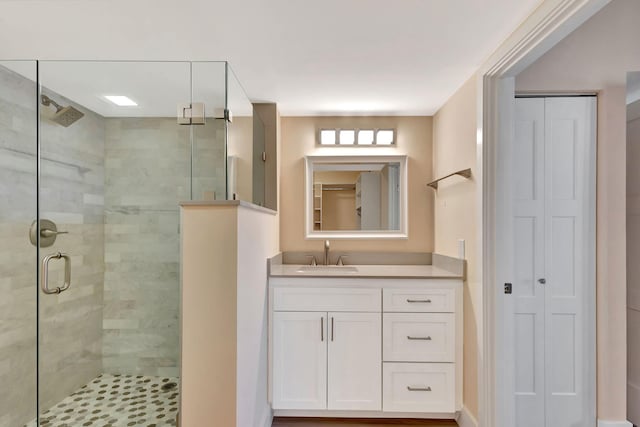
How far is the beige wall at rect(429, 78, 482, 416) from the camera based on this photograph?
210 cm

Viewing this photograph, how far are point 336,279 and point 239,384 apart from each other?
916 mm

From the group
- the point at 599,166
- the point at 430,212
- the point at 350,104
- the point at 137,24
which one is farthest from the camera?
the point at 430,212

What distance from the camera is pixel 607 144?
2113 millimetres

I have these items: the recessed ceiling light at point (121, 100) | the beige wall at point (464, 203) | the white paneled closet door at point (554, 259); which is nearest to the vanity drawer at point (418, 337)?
the beige wall at point (464, 203)

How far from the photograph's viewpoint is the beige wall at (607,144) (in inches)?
82.4

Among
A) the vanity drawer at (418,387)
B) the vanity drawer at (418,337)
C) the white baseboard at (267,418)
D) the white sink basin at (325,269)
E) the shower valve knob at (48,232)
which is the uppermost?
the shower valve knob at (48,232)

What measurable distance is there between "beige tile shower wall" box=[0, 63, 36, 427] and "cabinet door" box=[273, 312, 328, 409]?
4.31 ft

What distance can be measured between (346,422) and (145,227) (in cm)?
181

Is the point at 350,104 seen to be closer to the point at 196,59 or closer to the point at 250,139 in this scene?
the point at 250,139

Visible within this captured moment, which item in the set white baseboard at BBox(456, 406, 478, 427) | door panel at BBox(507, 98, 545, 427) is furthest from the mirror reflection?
white baseboard at BBox(456, 406, 478, 427)

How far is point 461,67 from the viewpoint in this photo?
2.06 metres

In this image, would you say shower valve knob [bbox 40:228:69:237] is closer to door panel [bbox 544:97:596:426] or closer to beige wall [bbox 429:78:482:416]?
beige wall [bbox 429:78:482:416]

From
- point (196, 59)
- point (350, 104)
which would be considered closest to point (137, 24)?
point (196, 59)

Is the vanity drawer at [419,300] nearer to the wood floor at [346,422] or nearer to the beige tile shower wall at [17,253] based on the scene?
the wood floor at [346,422]
